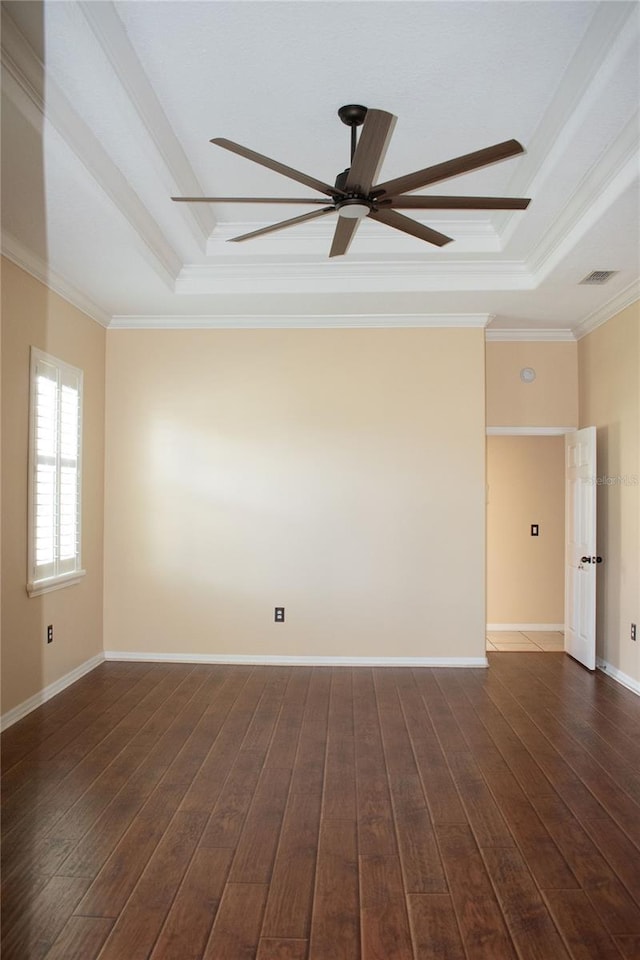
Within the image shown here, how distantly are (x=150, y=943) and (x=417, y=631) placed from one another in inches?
143

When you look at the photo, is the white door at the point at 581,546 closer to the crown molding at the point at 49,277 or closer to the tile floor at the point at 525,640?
the tile floor at the point at 525,640

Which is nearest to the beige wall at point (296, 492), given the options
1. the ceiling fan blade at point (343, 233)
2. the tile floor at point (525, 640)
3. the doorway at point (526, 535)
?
the tile floor at point (525, 640)

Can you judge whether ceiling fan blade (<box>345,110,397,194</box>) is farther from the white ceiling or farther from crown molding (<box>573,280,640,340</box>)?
crown molding (<box>573,280,640,340</box>)

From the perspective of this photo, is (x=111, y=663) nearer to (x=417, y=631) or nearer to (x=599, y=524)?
(x=417, y=631)

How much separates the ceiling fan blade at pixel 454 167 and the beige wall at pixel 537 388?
347 centimetres

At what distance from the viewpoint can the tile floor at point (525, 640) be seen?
6324 millimetres

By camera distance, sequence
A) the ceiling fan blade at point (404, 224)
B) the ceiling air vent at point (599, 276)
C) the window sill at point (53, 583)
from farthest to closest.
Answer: the ceiling air vent at point (599, 276)
the window sill at point (53, 583)
the ceiling fan blade at point (404, 224)

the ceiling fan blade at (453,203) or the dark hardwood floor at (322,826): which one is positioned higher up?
the ceiling fan blade at (453,203)

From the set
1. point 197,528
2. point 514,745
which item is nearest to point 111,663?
point 197,528

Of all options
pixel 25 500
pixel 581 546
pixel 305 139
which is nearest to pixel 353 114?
pixel 305 139

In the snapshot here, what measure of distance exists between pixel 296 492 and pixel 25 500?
214cm

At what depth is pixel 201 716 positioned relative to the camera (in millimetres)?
4207

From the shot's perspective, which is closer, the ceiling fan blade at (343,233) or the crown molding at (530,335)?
the ceiling fan blade at (343,233)

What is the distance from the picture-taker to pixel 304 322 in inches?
219
